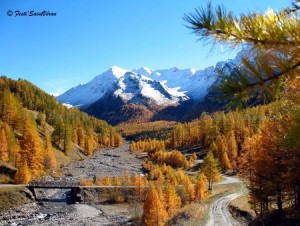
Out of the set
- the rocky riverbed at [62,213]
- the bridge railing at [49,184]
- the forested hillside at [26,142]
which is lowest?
the rocky riverbed at [62,213]

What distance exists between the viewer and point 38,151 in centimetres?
8038

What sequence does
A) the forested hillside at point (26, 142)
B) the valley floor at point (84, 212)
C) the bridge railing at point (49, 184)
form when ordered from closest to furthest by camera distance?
the valley floor at point (84, 212) → the bridge railing at point (49, 184) → the forested hillside at point (26, 142)

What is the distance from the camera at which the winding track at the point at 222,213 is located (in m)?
42.7

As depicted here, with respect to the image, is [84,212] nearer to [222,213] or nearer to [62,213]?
[62,213]

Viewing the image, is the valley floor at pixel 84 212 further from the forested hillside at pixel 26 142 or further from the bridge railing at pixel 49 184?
the forested hillside at pixel 26 142

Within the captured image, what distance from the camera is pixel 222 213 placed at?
156 feet

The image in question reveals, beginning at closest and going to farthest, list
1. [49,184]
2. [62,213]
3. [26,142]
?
[62,213] < [49,184] < [26,142]

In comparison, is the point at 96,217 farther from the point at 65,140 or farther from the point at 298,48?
the point at 65,140

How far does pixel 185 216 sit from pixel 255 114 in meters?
79.6

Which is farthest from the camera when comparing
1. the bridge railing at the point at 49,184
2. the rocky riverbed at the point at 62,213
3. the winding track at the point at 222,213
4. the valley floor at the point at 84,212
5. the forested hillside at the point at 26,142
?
the forested hillside at the point at 26,142

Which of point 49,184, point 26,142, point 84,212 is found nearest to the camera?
point 84,212

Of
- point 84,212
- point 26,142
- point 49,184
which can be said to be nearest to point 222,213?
point 84,212

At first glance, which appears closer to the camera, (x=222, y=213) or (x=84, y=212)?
(x=222, y=213)

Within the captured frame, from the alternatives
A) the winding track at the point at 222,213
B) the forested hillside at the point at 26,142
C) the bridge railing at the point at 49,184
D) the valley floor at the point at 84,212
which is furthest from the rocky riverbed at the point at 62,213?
the winding track at the point at 222,213
